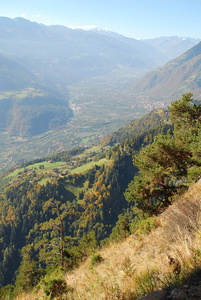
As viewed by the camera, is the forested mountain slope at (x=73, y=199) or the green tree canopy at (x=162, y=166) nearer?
the green tree canopy at (x=162, y=166)

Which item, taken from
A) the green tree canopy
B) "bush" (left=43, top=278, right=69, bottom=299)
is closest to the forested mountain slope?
the green tree canopy

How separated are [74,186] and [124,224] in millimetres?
127139

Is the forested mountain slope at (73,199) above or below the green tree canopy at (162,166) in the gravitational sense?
below

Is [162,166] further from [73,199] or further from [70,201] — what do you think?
[70,201]

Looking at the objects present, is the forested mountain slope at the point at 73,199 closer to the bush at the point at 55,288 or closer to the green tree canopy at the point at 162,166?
the green tree canopy at the point at 162,166

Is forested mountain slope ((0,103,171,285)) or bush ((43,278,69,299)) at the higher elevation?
bush ((43,278,69,299))

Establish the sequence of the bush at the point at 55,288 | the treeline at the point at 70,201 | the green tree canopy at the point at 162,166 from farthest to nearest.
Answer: the treeline at the point at 70,201, the green tree canopy at the point at 162,166, the bush at the point at 55,288

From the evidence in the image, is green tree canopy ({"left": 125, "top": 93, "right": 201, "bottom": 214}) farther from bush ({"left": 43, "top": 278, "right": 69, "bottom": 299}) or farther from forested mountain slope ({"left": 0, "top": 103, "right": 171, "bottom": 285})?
forested mountain slope ({"left": 0, "top": 103, "right": 171, "bottom": 285})

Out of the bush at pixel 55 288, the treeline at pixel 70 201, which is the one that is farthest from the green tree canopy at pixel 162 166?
the treeline at pixel 70 201

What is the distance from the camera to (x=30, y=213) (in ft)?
433

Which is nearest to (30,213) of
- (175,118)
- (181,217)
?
(175,118)

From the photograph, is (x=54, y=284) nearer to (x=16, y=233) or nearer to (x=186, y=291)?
(x=186, y=291)

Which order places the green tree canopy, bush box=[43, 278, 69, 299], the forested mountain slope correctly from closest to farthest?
bush box=[43, 278, 69, 299], the green tree canopy, the forested mountain slope

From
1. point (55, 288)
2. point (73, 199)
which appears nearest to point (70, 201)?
point (73, 199)
